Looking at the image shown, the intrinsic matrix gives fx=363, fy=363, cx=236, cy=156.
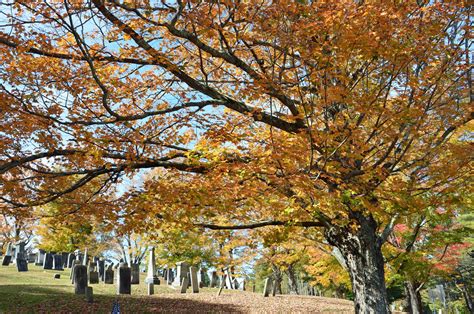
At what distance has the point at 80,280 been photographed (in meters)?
14.1

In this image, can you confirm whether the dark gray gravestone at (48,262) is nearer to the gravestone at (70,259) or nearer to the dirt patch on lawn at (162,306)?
the gravestone at (70,259)

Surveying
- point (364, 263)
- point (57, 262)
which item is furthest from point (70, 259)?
point (364, 263)

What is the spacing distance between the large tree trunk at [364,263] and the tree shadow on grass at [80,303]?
734 cm

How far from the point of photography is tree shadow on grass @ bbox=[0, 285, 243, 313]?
11.5 meters

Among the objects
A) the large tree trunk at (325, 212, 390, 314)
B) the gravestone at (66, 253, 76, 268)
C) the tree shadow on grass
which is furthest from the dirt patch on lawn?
the gravestone at (66, 253, 76, 268)

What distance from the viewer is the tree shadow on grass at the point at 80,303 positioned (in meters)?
11.5

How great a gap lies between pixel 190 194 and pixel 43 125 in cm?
313

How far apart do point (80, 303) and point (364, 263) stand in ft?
30.8

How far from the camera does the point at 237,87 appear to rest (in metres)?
7.16

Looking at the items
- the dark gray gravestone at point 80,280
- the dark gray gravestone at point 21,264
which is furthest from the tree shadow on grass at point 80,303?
the dark gray gravestone at point 21,264

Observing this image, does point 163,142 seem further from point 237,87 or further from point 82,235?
point 82,235

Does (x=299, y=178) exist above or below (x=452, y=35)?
below

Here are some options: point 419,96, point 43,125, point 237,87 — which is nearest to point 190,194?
point 237,87

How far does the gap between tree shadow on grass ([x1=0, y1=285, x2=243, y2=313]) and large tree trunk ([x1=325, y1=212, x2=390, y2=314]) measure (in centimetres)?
734
